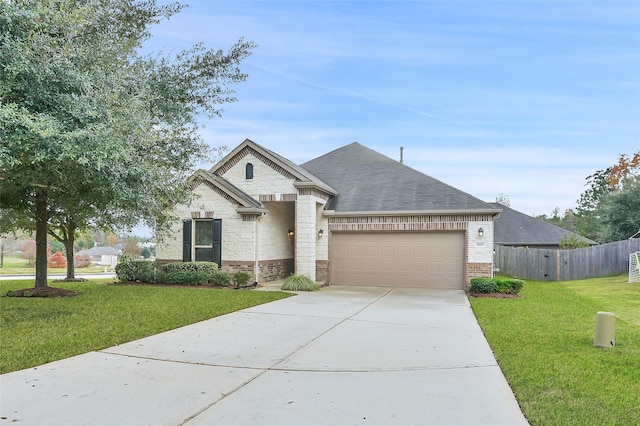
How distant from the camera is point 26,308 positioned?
9.13 metres

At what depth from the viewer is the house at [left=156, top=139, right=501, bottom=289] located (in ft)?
47.2

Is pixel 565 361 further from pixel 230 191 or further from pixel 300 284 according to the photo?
pixel 230 191

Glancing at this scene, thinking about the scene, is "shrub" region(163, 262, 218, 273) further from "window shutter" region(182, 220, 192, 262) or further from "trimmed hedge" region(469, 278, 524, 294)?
"trimmed hedge" region(469, 278, 524, 294)

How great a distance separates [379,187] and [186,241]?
759 centimetres

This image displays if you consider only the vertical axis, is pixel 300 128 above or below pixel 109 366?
above

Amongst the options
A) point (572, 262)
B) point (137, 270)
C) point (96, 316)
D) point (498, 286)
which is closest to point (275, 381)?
point (96, 316)

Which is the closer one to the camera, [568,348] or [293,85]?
[568,348]

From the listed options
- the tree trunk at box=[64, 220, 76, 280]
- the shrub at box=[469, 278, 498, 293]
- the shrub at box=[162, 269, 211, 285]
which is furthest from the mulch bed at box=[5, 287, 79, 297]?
the shrub at box=[469, 278, 498, 293]

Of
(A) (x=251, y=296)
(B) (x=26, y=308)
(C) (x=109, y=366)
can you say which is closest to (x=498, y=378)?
(C) (x=109, y=366)

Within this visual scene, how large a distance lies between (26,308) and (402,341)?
806 centimetres

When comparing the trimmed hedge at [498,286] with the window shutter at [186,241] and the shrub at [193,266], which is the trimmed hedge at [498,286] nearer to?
the shrub at [193,266]

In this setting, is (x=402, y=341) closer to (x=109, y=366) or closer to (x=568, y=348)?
(x=568, y=348)

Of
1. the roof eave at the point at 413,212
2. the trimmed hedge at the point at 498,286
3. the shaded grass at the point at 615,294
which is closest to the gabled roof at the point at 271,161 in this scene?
the roof eave at the point at 413,212

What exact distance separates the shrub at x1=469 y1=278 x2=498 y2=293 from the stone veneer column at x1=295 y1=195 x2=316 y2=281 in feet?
17.3
